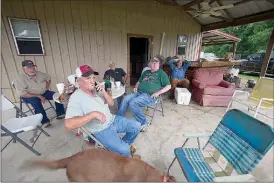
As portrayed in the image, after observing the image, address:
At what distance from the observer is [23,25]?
325 centimetres

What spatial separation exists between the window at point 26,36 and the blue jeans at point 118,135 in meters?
3.24

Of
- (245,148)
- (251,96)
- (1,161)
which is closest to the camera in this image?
(245,148)

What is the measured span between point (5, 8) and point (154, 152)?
13.9ft

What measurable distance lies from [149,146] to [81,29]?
139 inches

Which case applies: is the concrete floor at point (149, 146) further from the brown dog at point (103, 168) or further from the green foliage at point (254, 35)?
the green foliage at point (254, 35)

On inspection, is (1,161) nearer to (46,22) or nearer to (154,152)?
(154,152)

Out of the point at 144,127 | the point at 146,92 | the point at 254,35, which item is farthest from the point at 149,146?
the point at 254,35

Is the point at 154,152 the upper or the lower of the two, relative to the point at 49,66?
lower

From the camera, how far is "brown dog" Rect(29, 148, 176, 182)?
90cm

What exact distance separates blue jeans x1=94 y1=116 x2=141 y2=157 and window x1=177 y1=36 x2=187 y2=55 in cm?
472

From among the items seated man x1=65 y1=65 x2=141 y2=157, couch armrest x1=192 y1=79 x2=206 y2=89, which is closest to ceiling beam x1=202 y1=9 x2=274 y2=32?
couch armrest x1=192 y1=79 x2=206 y2=89

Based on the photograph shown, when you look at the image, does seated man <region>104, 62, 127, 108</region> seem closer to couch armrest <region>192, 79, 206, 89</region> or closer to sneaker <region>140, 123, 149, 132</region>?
sneaker <region>140, 123, 149, 132</region>

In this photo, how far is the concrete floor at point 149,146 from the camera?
1.47m

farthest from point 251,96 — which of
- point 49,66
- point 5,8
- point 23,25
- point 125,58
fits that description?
point 5,8
